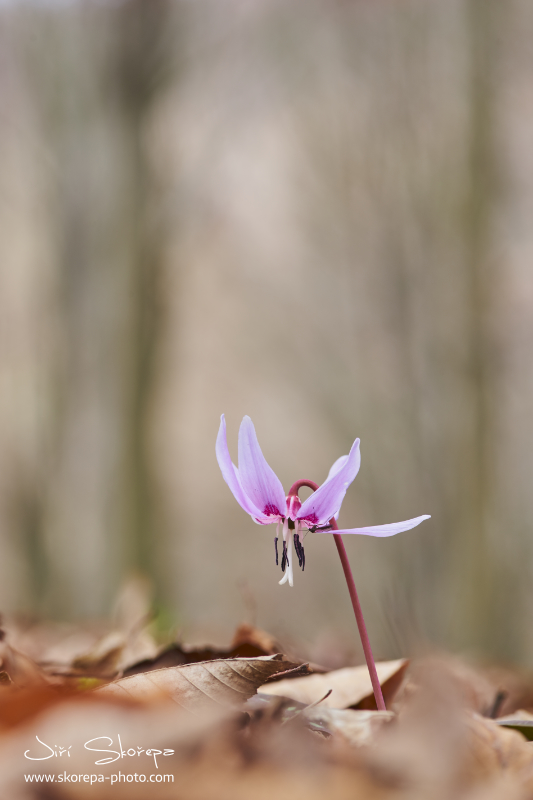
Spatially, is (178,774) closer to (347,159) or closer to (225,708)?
(225,708)

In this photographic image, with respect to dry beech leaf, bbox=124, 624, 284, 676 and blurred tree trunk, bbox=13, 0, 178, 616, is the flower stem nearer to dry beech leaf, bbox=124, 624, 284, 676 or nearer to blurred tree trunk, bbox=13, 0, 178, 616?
dry beech leaf, bbox=124, 624, 284, 676

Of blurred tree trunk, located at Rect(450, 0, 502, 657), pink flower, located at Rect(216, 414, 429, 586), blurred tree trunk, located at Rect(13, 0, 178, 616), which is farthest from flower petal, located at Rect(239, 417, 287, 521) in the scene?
blurred tree trunk, located at Rect(13, 0, 178, 616)

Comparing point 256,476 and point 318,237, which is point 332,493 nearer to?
point 256,476

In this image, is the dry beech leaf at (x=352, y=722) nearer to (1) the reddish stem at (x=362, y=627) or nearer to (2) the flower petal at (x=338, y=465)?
(1) the reddish stem at (x=362, y=627)

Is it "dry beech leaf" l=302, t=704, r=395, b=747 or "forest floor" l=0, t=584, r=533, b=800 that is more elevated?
"forest floor" l=0, t=584, r=533, b=800

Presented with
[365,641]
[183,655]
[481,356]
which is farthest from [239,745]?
[481,356]

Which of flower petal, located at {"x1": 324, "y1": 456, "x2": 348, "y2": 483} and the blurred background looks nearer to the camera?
flower petal, located at {"x1": 324, "y1": 456, "x2": 348, "y2": 483}

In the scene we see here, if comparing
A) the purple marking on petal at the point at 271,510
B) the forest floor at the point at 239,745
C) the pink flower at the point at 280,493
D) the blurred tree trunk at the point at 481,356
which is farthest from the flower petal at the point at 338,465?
the blurred tree trunk at the point at 481,356
